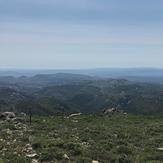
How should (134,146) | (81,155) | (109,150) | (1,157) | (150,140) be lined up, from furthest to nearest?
1. (150,140)
2. (134,146)
3. (109,150)
4. (81,155)
5. (1,157)

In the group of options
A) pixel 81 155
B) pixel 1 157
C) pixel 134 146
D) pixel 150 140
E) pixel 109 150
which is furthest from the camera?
pixel 150 140

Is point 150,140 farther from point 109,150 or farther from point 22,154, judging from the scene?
point 22,154

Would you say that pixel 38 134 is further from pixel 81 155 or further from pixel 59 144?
pixel 81 155

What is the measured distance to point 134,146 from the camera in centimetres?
2259

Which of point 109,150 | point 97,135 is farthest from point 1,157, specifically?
point 97,135

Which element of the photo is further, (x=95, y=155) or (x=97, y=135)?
(x=97, y=135)

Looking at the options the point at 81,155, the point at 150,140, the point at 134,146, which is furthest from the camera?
the point at 150,140

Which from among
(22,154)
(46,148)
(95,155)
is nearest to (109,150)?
(95,155)

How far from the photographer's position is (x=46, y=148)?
1967 cm

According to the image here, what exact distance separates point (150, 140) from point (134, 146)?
273cm

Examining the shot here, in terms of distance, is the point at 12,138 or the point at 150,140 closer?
the point at 12,138

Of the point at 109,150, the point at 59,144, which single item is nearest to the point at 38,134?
the point at 59,144

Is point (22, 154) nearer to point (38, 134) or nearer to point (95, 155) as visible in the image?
point (95, 155)

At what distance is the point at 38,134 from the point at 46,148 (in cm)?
597
